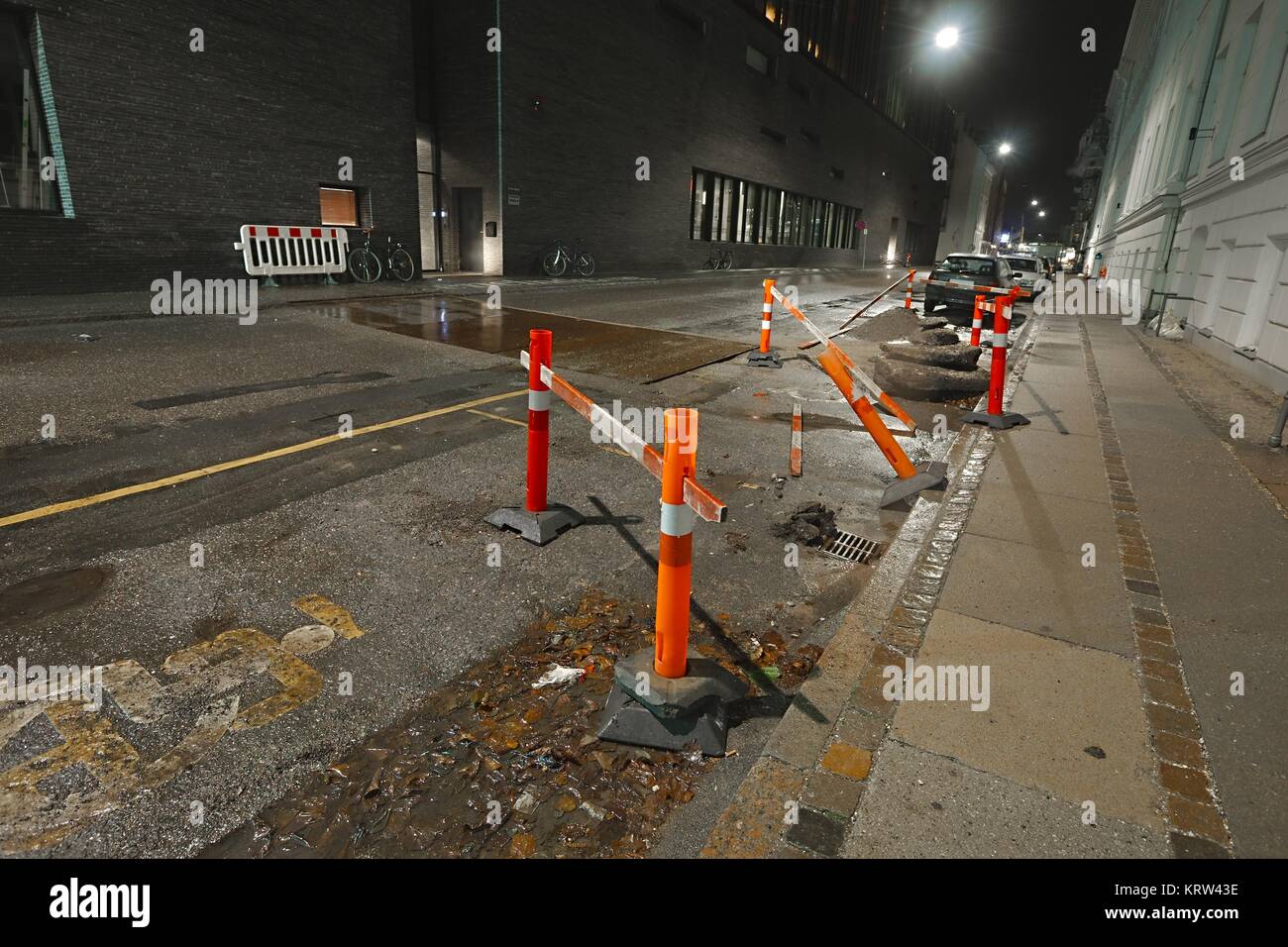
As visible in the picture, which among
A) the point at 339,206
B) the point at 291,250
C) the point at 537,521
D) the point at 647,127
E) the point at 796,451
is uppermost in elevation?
the point at 647,127

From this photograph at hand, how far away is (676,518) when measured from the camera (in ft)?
8.42

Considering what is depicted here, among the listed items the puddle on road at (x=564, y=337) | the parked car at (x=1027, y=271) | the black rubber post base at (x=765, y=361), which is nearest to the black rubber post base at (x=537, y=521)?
the puddle on road at (x=564, y=337)

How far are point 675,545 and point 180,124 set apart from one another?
17.9 m

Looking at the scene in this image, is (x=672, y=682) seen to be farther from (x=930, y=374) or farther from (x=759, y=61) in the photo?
(x=759, y=61)

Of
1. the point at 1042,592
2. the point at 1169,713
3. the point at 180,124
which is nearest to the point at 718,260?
the point at 180,124

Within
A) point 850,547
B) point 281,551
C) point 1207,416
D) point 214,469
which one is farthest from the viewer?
point 1207,416

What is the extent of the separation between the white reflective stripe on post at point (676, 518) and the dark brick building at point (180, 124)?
15038 millimetres

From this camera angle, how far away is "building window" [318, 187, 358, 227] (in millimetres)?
18922

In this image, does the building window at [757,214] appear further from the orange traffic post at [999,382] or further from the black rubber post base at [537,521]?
the black rubber post base at [537,521]

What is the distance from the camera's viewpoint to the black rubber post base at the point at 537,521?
14.4ft

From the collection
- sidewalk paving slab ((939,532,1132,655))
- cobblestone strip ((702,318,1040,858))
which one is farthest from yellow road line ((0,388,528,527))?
sidewalk paving slab ((939,532,1132,655))

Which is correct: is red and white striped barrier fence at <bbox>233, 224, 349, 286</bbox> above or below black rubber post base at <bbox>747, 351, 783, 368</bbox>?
→ above

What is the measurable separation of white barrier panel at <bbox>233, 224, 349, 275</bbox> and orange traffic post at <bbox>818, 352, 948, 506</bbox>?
15935 mm

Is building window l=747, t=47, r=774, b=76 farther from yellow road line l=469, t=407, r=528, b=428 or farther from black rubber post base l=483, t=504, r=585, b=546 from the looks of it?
black rubber post base l=483, t=504, r=585, b=546
